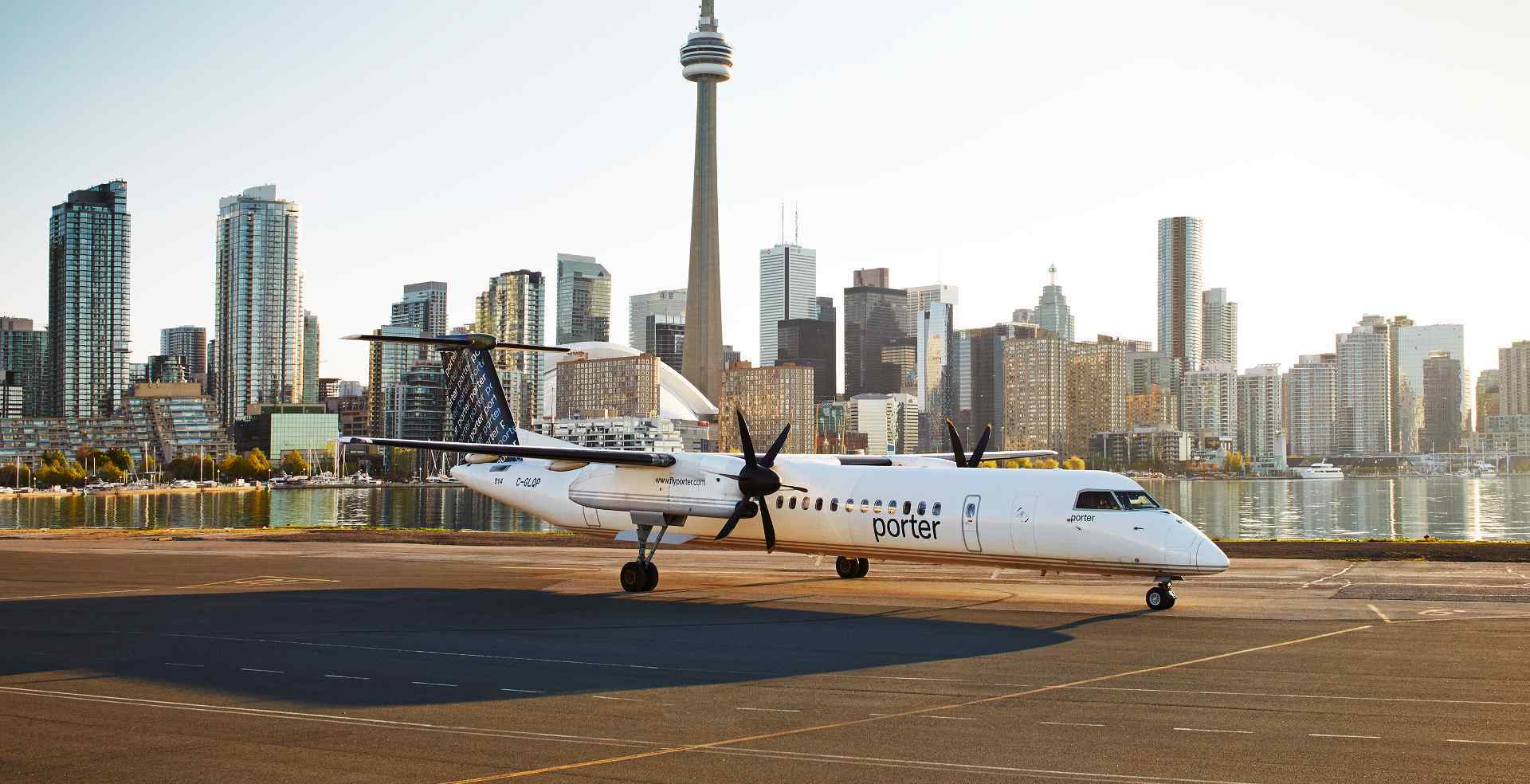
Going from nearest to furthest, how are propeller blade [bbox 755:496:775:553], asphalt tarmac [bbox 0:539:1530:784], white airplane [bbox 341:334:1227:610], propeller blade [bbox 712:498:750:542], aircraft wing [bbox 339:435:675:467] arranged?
asphalt tarmac [bbox 0:539:1530:784] < white airplane [bbox 341:334:1227:610] < propeller blade [bbox 755:496:775:553] < propeller blade [bbox 712:498:750:542] < aircraft wing [bbox 339:435:675:467]

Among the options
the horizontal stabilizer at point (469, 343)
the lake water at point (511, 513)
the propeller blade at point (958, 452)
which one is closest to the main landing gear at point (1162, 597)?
the propeller blade at point (958, 452)

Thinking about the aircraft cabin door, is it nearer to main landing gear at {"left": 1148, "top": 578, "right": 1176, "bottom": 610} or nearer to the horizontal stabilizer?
main landing gear at {"left": 1148, "top": 578, "right": 1176, "bottom": 610}

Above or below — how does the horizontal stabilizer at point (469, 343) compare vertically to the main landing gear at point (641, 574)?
above

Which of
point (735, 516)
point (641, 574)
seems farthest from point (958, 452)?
point (641, 574)

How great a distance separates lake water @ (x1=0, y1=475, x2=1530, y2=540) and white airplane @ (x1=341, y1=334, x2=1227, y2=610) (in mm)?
59793

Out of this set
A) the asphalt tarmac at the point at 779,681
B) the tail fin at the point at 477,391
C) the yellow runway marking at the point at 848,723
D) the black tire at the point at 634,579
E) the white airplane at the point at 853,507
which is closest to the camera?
the yellow runway marking at the point at 848,723

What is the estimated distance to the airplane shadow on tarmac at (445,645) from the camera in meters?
18.4

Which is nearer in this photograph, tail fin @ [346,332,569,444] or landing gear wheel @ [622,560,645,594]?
landing gear wheel @ [622,560,645,594]

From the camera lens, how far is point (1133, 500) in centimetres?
2659

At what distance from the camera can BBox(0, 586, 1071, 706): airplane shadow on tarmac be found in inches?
725

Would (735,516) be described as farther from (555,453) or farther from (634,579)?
(555,453)

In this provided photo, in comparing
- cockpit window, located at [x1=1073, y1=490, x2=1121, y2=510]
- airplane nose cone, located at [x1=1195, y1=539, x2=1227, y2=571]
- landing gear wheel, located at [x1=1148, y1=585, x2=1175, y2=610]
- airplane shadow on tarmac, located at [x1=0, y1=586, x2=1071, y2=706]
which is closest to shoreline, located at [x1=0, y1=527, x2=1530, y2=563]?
airplane shadow on tarmac, located at [x1=0, y1=586, x2=1071, y2=706]

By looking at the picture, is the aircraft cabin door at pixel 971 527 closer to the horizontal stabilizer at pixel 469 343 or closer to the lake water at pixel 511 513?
the horizontal stabilizer at pixel 469 343

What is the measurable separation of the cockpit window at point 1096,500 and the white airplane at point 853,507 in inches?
0.9
